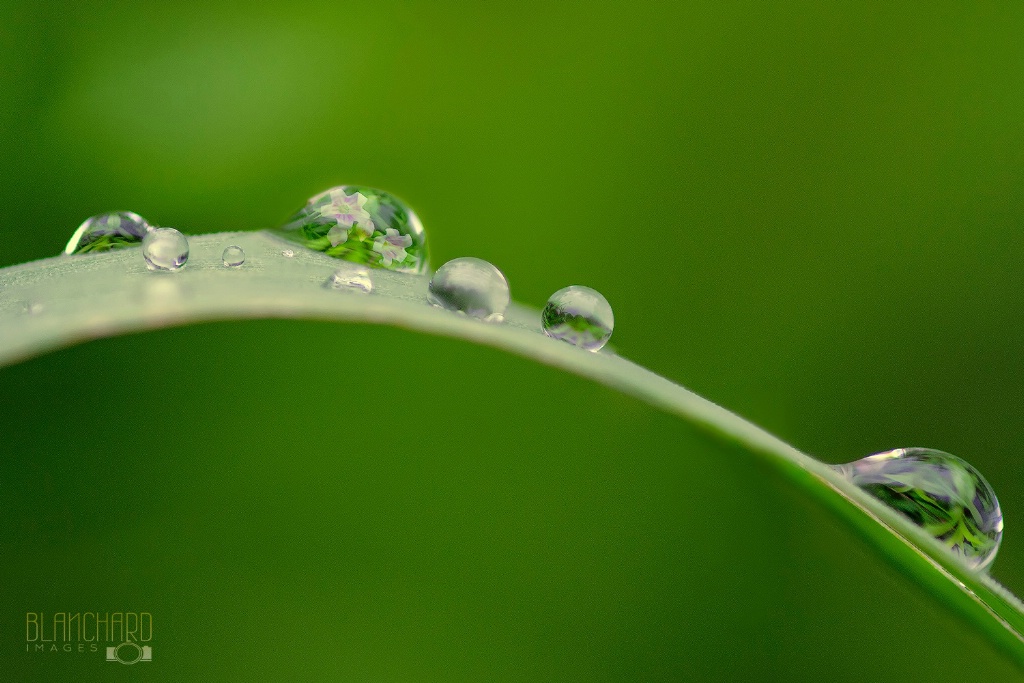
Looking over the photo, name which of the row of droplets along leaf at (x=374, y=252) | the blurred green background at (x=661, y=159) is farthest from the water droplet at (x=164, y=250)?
the blurred green background at (x=661, y=159)

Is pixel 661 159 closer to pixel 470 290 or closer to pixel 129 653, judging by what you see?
pixel 470 290

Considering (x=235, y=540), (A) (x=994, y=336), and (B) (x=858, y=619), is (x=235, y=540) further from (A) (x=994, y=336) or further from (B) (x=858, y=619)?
(A) (x=994, y=336)

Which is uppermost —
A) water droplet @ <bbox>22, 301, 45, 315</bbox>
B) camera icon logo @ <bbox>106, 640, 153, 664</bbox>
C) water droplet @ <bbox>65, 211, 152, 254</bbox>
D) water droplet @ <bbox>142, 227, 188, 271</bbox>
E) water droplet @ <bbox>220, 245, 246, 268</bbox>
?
water droplet @ <bbox>220, 245, 246, 268</bbox>

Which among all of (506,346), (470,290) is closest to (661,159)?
(470,290)

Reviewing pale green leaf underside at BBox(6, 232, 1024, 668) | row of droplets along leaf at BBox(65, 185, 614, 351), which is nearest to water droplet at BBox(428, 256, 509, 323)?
row of droplets along leaf at BBox(65, 185, 614, 351)

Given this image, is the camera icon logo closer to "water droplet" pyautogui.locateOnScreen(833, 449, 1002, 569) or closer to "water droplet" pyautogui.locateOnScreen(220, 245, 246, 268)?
"water droplet" pyautogui.locateOnScreen(220, 245, 246, 268)
